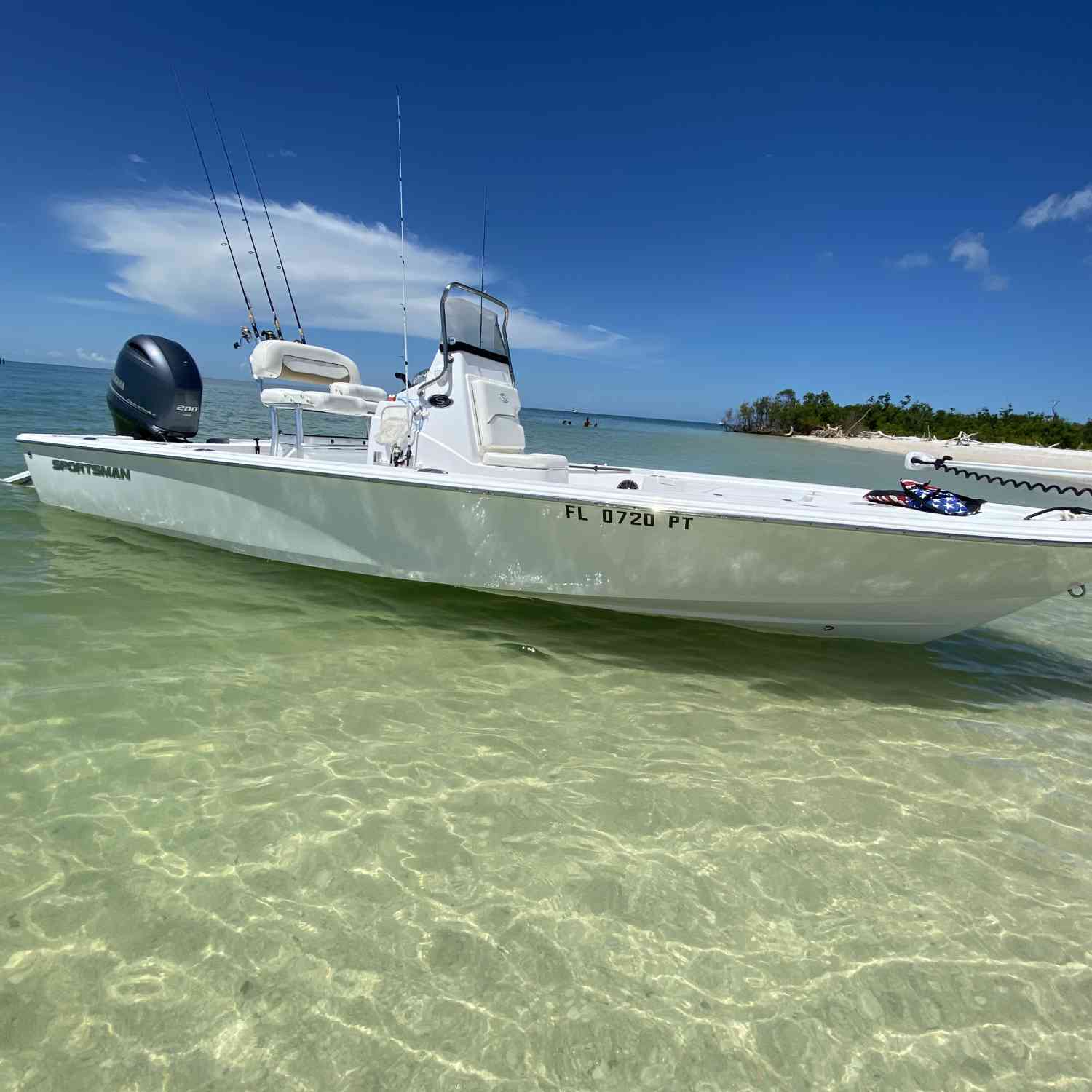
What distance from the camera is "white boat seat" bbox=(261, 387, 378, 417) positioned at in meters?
5.50

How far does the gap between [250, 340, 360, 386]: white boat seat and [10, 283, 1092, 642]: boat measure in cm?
2

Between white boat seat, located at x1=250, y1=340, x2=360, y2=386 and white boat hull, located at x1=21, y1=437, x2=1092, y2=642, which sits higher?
white boat seat, located at x1=250, y1=340, x2=360, y2=386

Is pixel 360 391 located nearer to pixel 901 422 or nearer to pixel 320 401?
pixel 320 401

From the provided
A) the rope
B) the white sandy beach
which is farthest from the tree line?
the rope

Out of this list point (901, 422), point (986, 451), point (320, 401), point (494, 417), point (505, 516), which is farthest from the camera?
point (901, 422)

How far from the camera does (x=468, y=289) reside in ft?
18.1

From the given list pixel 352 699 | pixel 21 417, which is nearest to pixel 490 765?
pixel 352 699

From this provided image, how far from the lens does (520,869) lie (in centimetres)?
230

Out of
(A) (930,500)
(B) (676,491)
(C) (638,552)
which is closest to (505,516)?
(C) (638,552)

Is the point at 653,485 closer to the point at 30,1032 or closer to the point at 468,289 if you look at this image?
the point at 468,289

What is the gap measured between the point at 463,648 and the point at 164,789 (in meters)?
2.01

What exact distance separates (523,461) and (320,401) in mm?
2197

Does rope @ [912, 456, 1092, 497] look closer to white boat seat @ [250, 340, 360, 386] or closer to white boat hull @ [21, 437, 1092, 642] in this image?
white boat hull @ [21, 437, 1092, 642]

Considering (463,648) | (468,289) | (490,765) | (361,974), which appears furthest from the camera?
(468,289)
